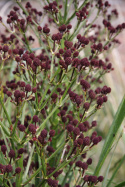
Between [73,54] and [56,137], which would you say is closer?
[73,54]

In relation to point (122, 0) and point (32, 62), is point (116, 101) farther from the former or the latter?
point (122, 0)

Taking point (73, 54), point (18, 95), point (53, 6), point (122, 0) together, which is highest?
point (122, 0)

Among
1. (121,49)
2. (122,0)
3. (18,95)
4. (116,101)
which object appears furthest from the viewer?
(122,0)

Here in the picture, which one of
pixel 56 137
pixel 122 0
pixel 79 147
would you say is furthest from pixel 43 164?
pixel 122 0

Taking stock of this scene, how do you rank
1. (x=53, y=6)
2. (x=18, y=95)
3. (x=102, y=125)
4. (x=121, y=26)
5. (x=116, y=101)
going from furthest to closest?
(x=102, y=125)
(x=116, y=101)
(x=121, y=26)
(x=53, y=6)
(x=18, y=95)

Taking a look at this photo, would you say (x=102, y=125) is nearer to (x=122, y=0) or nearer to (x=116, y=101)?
(x=116, y=101)

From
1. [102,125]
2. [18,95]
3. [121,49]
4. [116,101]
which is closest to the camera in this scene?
[18,95]

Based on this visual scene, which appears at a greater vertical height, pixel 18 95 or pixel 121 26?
pixel 121 26

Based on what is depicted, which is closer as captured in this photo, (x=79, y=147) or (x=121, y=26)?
(x=79, y=147)

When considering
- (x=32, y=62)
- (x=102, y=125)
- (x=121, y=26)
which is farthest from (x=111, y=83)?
(x=32, y=62)
